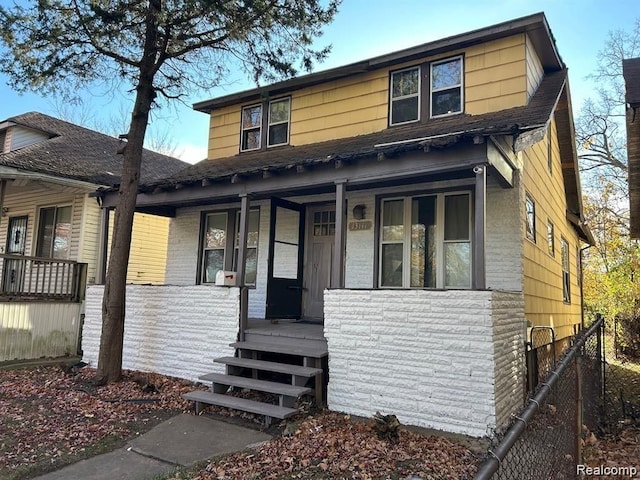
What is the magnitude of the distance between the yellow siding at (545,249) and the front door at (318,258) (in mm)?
3569


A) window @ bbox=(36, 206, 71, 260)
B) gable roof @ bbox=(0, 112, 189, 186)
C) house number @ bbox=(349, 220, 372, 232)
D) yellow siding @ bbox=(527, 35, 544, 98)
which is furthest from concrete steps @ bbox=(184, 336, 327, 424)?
window @ bbox=(36, 206, 71, 260)

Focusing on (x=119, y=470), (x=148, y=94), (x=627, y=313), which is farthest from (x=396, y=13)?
(x=627, y=313)

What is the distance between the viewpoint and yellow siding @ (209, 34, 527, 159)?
25.3 feet

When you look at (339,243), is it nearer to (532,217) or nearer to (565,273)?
(532,217)

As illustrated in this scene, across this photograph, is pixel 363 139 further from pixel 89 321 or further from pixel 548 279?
pixel 89 321

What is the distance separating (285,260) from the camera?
926cm

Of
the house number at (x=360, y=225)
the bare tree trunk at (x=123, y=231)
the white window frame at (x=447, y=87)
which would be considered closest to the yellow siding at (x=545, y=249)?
the white window frame at (x=447, y=87)

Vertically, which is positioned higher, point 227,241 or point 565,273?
point 227,241

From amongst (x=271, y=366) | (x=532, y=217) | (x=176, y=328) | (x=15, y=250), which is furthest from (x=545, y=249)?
(x=15, y=250)

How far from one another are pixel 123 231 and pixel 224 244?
291 centimetres

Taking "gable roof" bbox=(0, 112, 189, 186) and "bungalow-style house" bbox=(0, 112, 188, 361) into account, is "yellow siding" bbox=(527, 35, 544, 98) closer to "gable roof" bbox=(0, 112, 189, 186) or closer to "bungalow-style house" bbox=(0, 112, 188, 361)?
"bungalow-style house" bbox=(0, 112, 188, 361)

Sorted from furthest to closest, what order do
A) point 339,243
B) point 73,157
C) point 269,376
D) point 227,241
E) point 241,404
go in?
point 73,157 → point 227,241 → point 269,376 → point 339,243 → point 241,404

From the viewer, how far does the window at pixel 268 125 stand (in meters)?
10.3

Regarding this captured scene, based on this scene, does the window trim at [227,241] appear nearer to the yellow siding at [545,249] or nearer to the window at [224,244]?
the window at [224,244]
